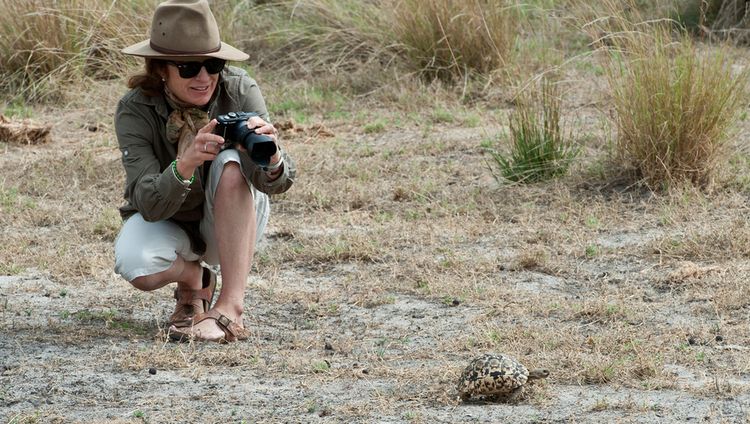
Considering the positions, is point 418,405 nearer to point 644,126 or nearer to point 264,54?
point 644,126

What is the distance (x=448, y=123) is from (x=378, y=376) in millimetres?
3938

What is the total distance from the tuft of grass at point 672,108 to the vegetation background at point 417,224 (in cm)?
1

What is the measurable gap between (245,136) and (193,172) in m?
0.23

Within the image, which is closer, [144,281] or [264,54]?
[144,281]

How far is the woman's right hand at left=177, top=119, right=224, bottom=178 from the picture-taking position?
385 centimetres

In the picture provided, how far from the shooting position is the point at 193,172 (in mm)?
3986

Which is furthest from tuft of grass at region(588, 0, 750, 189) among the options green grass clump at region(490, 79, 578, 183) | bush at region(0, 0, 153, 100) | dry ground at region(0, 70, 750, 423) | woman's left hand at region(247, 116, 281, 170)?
bush at region(0, 0, 153, 100)

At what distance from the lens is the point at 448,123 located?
25.1 ft

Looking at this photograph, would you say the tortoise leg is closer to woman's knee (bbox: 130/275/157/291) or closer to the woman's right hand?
the woman's right hand

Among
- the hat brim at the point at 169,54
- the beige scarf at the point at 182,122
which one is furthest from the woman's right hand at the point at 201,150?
the hat brim at the point at 169,54

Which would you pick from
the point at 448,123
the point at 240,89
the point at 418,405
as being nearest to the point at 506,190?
the point at 448,123

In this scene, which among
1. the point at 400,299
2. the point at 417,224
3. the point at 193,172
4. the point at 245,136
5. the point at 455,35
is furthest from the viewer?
the point at 455,35

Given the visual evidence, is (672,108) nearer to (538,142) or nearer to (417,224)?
(538,142)

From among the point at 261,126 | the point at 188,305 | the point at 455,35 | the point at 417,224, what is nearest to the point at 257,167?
the point at 261,126
